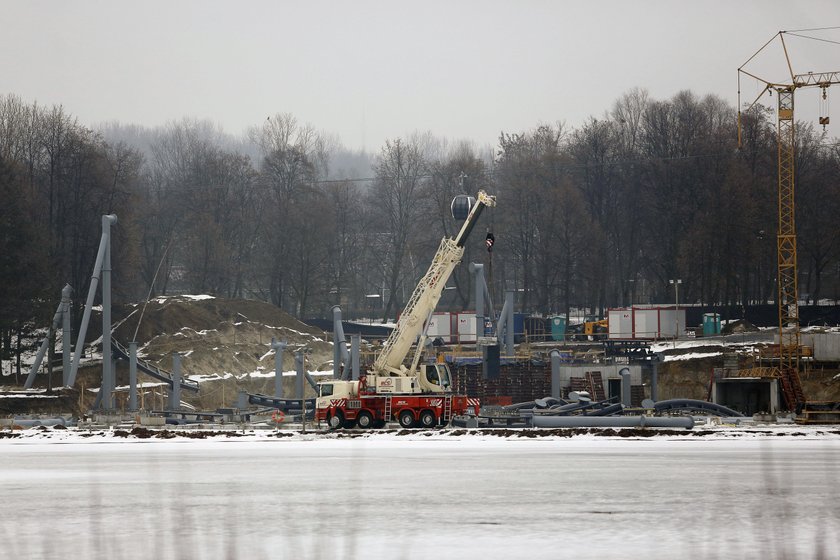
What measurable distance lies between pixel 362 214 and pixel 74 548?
112586 millimetres

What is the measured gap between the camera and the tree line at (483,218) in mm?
96438

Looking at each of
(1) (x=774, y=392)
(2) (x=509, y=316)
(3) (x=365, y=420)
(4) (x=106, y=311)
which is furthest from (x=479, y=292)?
(3) (x=365, y=420)

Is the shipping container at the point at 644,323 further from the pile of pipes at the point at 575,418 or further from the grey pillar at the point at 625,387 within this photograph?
the pile of pipes at the point at 575,418

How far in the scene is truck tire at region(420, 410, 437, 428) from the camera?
49000 mm

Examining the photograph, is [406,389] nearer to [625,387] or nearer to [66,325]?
[625,387]

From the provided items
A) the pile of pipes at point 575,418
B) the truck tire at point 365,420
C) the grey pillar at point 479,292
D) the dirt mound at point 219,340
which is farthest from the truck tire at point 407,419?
the dirt mound at point 219,340

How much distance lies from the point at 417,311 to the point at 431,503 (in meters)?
30.8

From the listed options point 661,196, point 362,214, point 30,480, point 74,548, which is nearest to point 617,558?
point 74,548

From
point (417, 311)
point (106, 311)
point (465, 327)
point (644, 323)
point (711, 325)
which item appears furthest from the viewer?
point (465, 327)

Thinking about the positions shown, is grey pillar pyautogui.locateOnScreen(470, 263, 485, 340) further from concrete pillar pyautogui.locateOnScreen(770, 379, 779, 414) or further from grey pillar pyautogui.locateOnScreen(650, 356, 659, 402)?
concrete pillar pyautogui.locateOnScreen(770, 379, 779, 414)

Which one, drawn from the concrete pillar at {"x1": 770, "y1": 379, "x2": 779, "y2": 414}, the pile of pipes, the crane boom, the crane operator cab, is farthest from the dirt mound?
the crane operator cab

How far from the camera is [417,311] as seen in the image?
174ft

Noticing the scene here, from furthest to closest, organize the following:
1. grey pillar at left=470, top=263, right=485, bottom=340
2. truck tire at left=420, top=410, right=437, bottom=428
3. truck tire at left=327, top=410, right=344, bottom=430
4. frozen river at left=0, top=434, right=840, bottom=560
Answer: grey pillar at left=470, top=263, right=485, bottom=340
truck tire at left=327, top=410, right=344, bottom=430
truck tire at left=420, top=410, right=437, bottom=428
frozen river at left=0, top=434, right=840, bottom=560

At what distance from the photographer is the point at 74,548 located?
16.9 meters
